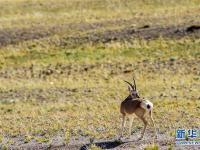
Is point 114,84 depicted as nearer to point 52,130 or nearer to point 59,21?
point 52,130

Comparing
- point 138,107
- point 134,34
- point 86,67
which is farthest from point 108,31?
point 138,107

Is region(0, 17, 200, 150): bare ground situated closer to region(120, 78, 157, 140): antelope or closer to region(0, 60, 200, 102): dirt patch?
region(0, 60, 200, 102): dirt patch

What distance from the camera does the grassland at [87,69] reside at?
20594mm

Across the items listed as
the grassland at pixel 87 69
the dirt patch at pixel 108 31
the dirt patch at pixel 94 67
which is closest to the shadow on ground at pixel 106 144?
the grassland at pixel 87 69

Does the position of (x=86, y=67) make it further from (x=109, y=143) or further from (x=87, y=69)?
(x=109, y=143)

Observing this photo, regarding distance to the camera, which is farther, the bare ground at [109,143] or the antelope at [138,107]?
the antelope at [138,107]

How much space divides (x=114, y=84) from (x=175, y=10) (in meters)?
24.6

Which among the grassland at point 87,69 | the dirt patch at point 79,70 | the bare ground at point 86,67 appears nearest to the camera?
the bare ground at point 86,67

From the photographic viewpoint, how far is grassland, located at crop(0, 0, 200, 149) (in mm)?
20594

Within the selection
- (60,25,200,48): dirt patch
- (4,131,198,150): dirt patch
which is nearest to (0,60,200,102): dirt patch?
(60,25,200,48): dirt patch

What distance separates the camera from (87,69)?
36844 mm

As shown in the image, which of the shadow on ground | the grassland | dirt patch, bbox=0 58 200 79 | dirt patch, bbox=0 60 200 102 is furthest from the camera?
dirt patch, bbox=0 58 200 79

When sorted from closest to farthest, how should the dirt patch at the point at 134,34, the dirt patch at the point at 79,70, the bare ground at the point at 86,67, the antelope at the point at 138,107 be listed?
the antelope at the point at 138,107
the bare ground at the point at 86,67
the dirt patch at the point at 79,70
the dirt patch at the point at 134,34

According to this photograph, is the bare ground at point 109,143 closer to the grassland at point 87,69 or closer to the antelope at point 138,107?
the grassland at point 87,69
